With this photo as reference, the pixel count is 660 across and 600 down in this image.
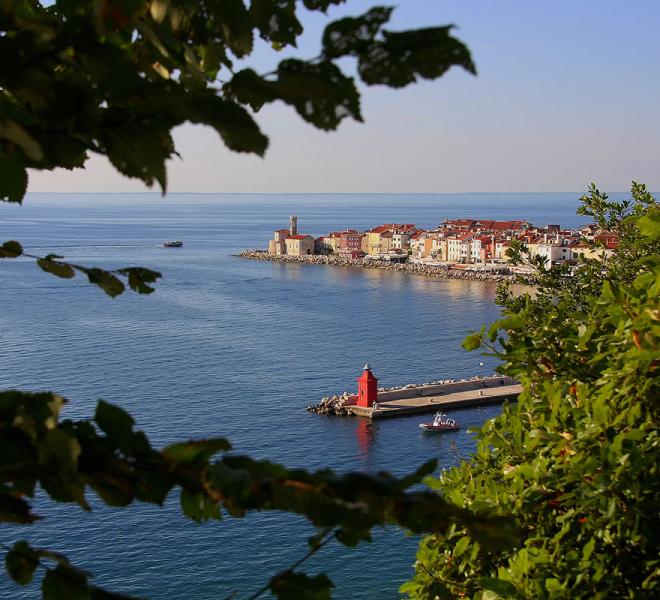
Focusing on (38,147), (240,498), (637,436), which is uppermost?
(38,147)

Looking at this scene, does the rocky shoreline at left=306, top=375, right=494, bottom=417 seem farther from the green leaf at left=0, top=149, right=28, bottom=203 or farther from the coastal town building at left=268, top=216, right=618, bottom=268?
the coastal town building at left=268, top=216, right=618, bottom=268

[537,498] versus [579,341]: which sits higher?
[579,341]

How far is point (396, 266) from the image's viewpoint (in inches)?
2554

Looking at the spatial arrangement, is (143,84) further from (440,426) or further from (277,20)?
(440,426)

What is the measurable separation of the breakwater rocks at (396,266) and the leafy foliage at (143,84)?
177 ft

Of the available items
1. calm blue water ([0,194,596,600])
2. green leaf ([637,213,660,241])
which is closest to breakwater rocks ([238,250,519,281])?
calm blue water ([0,194,596,600])

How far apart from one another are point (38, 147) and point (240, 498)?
0.37m

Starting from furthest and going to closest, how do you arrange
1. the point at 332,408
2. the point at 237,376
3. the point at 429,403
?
the point at 237,376 → the point at 429,403 → the point at 332,408

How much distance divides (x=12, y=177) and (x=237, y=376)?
27784mm

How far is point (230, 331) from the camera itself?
36.6 metres

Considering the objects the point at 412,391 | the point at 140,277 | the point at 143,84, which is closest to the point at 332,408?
the point at 412,391

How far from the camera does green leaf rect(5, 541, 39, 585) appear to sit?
94 cm

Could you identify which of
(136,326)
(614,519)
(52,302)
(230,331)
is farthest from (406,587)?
(52,302)

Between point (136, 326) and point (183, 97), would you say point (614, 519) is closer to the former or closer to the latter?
point (183, 97)
